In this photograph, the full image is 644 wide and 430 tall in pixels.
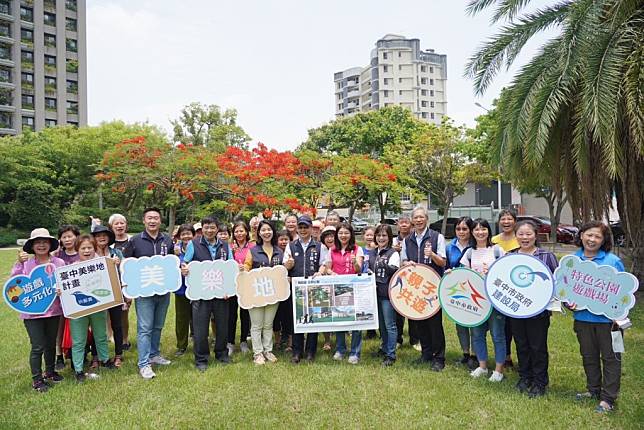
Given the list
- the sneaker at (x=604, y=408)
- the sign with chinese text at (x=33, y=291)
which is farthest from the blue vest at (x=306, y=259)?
the sneaker at (x=604, y=408)

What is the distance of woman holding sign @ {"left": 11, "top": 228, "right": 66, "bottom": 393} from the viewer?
A: 16.1 feet

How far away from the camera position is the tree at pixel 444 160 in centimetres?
2419

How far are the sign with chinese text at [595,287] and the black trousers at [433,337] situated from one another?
1.41 metres

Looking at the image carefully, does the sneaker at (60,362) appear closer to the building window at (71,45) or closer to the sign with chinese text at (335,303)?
the sign with chinese text at (335,303)

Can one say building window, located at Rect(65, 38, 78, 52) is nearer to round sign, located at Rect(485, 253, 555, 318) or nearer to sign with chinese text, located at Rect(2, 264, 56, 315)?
sign with chinese text, located at Rect(2, 264, 56, 315)

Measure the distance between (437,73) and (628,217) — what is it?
72544 mm

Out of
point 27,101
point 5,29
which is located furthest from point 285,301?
point 5,29

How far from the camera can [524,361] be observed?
15.6ft

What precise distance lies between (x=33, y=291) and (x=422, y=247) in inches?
162

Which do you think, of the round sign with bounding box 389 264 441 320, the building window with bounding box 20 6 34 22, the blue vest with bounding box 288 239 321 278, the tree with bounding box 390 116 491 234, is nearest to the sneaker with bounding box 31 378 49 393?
the blue vest with bounding box 288 239 321 278

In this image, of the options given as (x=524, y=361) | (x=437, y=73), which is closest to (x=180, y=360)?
(x=524, y=361)

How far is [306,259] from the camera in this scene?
5762 mm

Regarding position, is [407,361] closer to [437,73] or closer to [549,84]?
[549,84]

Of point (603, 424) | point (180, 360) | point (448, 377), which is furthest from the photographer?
point (180, 360)
